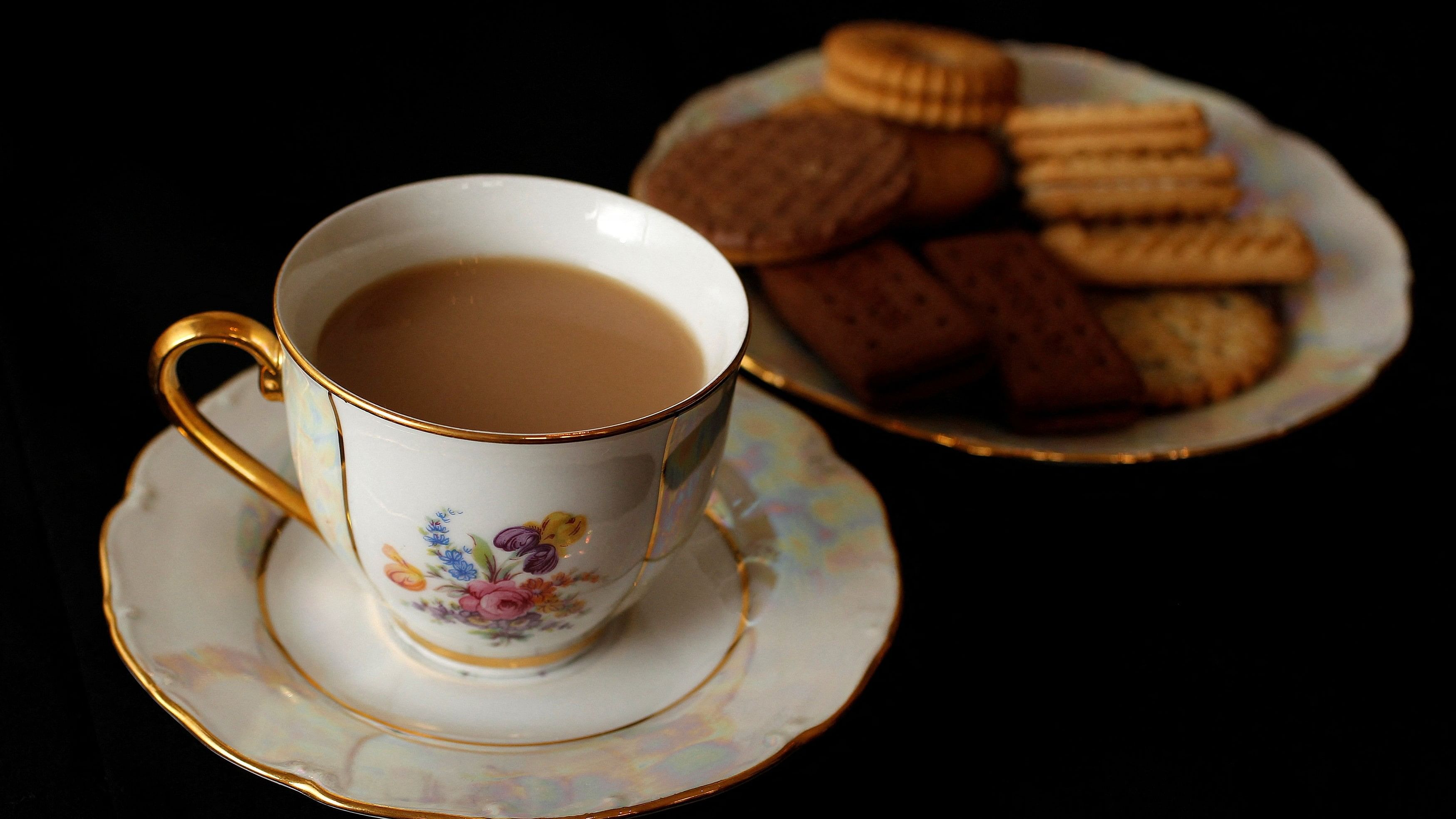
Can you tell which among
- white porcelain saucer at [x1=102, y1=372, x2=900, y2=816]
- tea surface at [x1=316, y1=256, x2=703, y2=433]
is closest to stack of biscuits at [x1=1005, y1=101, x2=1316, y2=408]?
white porcelain saucer at [x1=102, y1=372, x2=900, y2=816]

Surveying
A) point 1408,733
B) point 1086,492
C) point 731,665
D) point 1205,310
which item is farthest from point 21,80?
point 1408,733

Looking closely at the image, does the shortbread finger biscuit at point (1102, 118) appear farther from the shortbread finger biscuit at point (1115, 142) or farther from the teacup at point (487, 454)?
the teacup at point (487, 454)

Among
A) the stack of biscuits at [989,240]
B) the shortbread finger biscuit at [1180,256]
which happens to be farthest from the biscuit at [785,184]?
the shortbread finger biscuit at [1180,256]

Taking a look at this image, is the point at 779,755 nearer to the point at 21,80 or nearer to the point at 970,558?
the point at 970,558

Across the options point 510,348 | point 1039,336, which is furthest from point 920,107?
point 510,348

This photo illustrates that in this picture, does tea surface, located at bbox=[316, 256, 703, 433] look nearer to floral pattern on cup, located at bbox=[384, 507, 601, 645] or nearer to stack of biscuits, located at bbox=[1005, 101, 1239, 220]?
floral pattern on cup, located at bbox=[384, 507, 601, 645]
